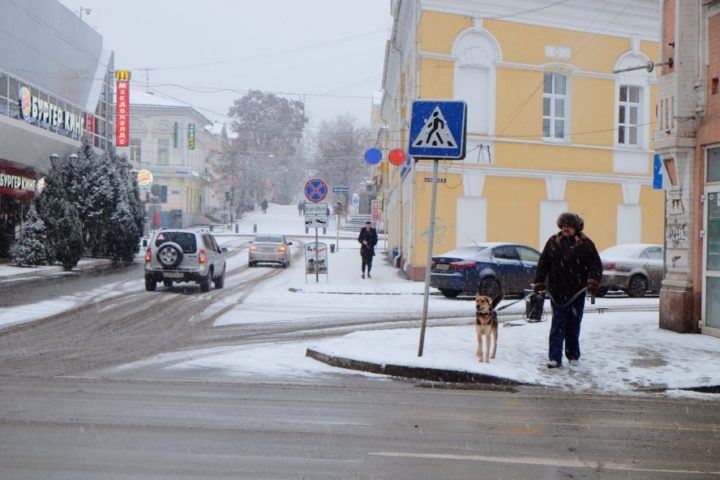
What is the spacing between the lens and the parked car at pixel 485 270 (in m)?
21.4

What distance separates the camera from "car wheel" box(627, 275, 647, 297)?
22.8 metres

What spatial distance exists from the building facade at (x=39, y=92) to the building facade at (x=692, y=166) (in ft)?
85.2

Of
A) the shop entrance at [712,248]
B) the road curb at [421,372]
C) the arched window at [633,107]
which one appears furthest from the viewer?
the arched window at [633,107]

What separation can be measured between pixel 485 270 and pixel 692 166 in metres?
8.88

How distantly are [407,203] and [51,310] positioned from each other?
1699cm

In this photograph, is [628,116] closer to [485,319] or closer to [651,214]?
[651,214]

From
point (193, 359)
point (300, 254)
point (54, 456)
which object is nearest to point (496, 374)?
point (193, 359)

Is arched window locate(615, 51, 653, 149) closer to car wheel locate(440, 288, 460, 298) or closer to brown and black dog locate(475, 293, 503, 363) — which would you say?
car wheel locate(440, 288, 460, 298)

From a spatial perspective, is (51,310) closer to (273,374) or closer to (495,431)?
(273,374)

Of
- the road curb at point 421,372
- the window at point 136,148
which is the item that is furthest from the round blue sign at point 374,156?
the window at point 136,148

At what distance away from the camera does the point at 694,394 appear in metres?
9.16

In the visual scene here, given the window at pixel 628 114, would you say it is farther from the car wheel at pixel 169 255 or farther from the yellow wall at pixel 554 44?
the car wheel at pixel 169 255

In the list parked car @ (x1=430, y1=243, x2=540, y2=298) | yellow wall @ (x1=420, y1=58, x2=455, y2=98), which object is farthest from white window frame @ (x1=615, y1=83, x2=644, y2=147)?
parked car @ (x1=430, y1=243, x2=540, y2=298)

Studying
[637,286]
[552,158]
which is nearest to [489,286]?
[637,286]
